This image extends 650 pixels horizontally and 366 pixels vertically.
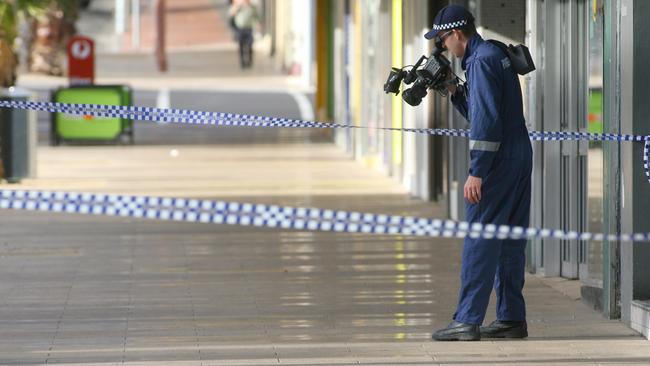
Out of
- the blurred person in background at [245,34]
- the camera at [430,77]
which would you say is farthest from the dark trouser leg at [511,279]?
the blurred person in background at [245,34]

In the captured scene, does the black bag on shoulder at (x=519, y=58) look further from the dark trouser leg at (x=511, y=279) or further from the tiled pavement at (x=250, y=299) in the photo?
the tiled pavement at (x=250, y=299)

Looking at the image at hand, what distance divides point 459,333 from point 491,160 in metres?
0.92

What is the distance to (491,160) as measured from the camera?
8.70 metres

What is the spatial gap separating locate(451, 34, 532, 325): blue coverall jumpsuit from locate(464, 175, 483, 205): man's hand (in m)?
0.03

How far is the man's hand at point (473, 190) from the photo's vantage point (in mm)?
8695

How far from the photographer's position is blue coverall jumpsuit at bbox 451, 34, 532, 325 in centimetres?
866

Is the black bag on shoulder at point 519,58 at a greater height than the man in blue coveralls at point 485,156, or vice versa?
the black bag on shoulder at point 519,58

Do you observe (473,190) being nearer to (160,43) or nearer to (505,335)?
(505,335)

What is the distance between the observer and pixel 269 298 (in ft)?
34.9

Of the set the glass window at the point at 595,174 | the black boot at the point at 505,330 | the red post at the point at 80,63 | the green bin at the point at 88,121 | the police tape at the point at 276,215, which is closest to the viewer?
the police tape at the point at 276,215

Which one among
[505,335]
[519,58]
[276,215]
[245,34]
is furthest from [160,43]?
[276,215]

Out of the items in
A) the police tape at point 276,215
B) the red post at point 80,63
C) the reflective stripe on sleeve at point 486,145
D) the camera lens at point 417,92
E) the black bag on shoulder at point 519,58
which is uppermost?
the red post at point 80,63

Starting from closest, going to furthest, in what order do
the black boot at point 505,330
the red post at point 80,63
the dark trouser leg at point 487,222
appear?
the dark trouser leg at point 487,222, the black boot at point 505,330, the red post at point 80,63

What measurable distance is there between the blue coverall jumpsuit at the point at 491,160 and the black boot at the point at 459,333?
1.4 inches
